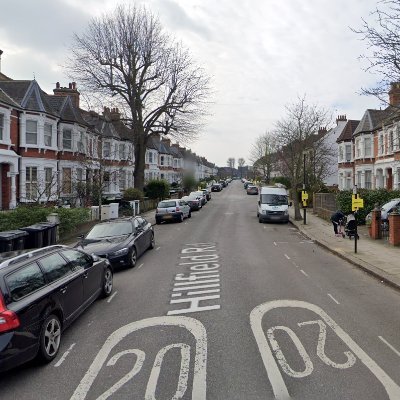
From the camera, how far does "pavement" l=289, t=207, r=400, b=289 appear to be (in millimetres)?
10266

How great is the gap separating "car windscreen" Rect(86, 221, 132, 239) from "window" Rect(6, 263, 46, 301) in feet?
20.2

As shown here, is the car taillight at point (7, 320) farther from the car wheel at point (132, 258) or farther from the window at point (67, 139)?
the window at point (67, 139)

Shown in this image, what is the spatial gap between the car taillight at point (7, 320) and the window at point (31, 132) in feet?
71.7

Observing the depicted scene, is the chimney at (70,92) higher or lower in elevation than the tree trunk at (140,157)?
higher

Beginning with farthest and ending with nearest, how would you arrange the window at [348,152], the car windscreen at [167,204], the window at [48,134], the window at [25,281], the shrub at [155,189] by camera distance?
the window at [348,152], the shrub at [155,189], the window at [48,134], the car windscreen at [167,204], the window at [25,281]

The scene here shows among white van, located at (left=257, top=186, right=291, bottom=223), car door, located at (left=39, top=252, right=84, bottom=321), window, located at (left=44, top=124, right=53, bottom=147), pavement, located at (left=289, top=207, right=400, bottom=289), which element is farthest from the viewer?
window, located at (left=44, top=124, right=53, bottom=147)

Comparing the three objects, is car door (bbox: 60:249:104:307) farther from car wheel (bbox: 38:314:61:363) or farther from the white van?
the white van

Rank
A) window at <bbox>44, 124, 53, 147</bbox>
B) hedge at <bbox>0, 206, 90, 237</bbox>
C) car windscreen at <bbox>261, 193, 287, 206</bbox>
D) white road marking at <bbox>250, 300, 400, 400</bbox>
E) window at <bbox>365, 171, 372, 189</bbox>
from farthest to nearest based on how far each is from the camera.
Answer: window at <bbox>365, 171, 372, 189</bbox> → window at <bbox>44, 124, 53, 147</bbox> → car windscreen at <bbox>261, 193, 287, 206</bbox> → hedge at <bbox>0, 206, 90, 237</bbox> → white road marking at <bbox>250, 300, 400, 400</bbox>

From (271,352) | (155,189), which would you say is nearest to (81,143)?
(155,189)

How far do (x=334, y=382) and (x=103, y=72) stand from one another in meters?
30.6

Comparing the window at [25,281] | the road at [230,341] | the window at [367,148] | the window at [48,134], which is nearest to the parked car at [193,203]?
the window at [48,134]

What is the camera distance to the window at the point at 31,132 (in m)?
24.3

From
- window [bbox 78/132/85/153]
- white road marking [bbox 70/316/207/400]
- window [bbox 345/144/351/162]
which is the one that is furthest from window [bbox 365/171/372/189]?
white road marking [bbox 70/316/207/400]

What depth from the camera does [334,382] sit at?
452 centimetres
